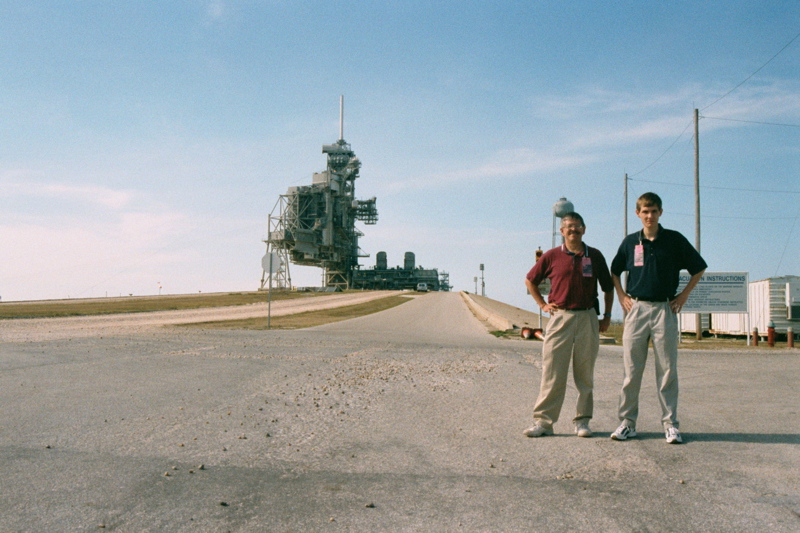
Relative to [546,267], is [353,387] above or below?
below

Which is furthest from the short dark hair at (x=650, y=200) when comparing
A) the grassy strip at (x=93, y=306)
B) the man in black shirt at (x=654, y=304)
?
the grassy strip at (x=93, y=306)

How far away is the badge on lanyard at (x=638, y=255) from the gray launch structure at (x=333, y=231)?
90192 mm

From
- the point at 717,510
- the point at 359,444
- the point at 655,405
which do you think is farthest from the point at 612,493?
the point at 655,405

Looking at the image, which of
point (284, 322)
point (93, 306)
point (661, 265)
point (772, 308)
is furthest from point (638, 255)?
point (93, 306)

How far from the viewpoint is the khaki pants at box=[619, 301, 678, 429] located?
5656 millimetres

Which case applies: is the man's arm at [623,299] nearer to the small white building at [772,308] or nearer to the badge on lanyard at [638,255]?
the badge on lanyard at [638,255]

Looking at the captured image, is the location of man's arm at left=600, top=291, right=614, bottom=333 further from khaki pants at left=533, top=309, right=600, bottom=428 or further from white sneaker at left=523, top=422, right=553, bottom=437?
white sneaker at left=523, top=422, right=553, bottom=437

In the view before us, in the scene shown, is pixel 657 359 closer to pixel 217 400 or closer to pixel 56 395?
pixel 217 400

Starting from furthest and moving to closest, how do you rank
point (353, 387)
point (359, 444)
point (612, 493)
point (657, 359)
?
point (353, 387) → point (657, 359) → point (359, 444) → point (612, 493)

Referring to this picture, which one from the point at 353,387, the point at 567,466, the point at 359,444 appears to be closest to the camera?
the point at 567,466

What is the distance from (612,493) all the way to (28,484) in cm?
409

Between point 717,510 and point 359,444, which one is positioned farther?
point 359,444

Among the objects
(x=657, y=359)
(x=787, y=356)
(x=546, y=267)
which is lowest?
(x=787, y=356)

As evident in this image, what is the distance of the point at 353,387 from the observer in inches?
340
